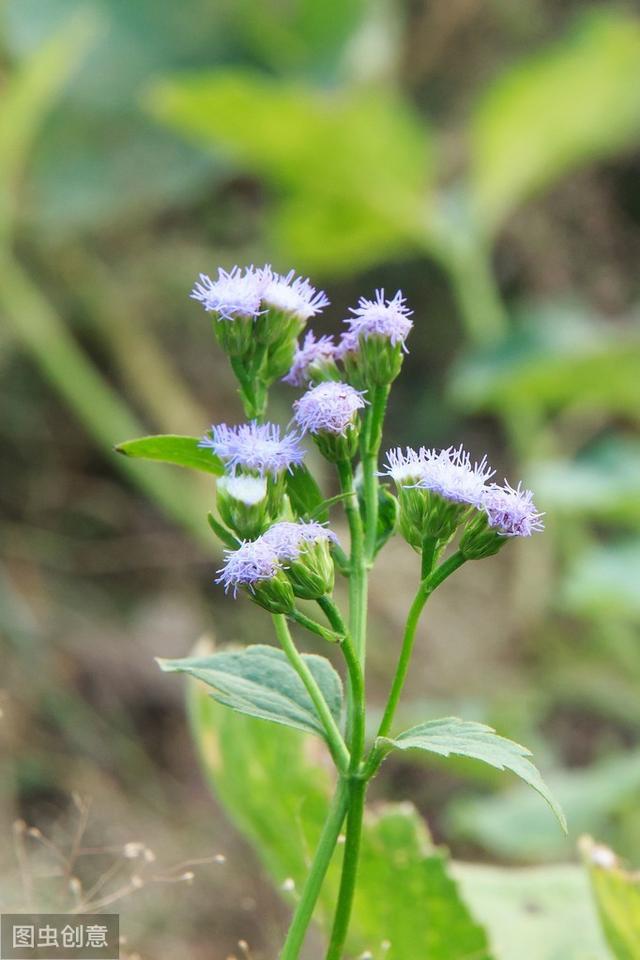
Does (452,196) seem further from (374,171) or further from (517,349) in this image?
(517,349)

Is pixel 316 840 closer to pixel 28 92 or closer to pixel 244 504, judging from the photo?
pixel 244 504

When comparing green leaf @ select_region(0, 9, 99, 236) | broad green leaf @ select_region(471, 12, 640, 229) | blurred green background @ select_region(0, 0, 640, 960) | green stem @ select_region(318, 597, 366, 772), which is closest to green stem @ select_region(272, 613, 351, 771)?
green stem @ select_region(318, 597, 366, 772)

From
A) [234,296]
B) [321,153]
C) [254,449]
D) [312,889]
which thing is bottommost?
[312,889]

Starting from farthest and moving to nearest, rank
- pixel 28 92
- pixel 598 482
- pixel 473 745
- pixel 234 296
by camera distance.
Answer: pixel 28 92, pixel 598 482, pixel 234 296, pixel 473 745

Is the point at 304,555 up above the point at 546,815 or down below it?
below

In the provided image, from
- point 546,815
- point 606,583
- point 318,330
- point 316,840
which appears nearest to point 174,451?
point 316,840

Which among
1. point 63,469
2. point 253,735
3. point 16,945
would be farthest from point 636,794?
point 63,469
